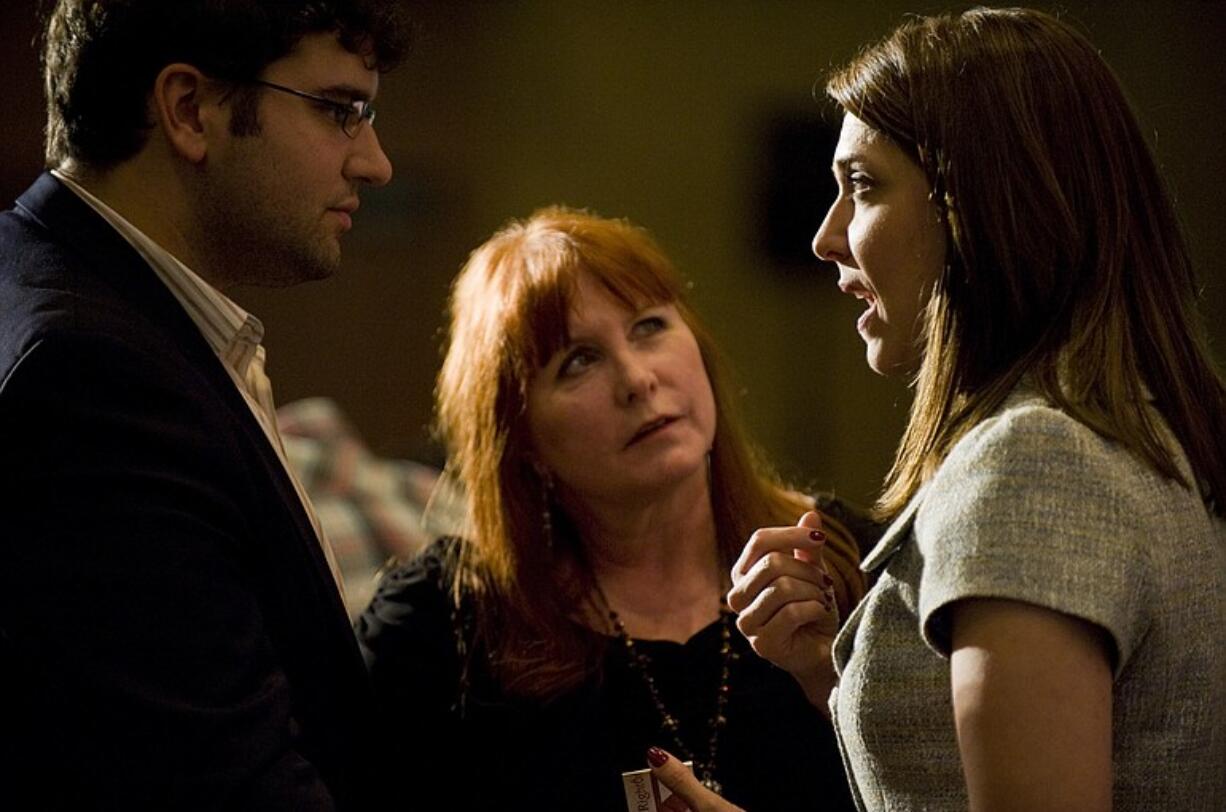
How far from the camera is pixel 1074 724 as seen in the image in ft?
3.21

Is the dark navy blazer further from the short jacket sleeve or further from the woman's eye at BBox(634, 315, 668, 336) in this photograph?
the woman's eye at BBox(634, 315, 668, 336)

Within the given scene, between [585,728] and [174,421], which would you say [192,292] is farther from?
[585,728]

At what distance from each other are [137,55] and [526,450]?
86 centimetres

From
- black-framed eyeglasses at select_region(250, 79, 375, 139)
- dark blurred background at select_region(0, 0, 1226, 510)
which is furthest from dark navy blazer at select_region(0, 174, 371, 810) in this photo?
dark blurred background at select_region(0, 0, 1226, 510)

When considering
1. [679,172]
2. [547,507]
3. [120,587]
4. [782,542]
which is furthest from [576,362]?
[679,172]

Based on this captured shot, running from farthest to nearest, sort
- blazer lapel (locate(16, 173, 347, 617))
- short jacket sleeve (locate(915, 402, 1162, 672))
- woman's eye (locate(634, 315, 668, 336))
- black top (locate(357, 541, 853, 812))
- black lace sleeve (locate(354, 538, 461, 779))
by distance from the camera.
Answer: woman's eye (locate(634, 315, 668, 336)), black lace sleeve (locate(354, 538, 461, 779)), black top (locate(357, 541, 853, 812)), blazer lapel (locate(16, 173, 347, 617)), short jacket sleeve (locate(915, 402, 1162, 672))

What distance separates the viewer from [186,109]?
5.07ft

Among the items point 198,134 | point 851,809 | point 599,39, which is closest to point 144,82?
point 198,134

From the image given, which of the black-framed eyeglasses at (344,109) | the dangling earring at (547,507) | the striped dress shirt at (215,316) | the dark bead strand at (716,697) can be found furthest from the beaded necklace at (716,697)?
the black-framed eyeglasses at (344,109)

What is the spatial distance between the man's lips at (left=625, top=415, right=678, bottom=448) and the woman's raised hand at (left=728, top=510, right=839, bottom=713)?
0.54 m

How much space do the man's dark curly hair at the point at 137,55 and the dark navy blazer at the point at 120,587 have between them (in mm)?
229

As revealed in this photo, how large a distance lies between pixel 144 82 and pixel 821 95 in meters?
0.75

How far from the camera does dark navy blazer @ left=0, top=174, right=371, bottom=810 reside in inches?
47.6

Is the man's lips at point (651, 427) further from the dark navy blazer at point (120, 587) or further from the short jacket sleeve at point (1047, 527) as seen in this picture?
the short jacket sleeve at point (1047, 527)
